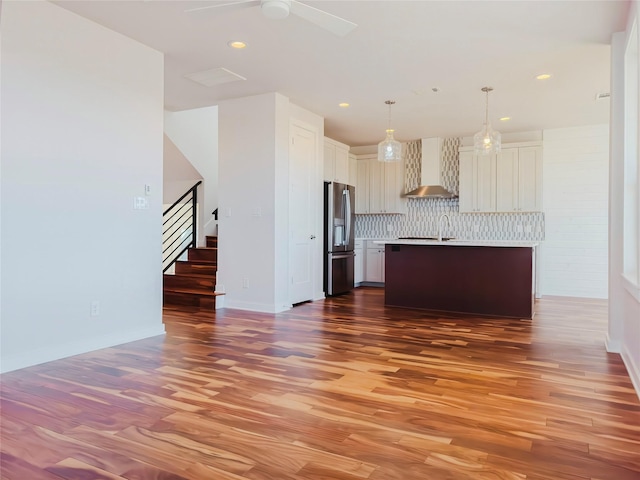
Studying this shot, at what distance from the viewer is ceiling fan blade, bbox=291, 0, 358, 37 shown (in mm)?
2889

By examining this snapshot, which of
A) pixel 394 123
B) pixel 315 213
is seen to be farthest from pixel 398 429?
pixel 394 123

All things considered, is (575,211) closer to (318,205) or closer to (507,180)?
(507,180)

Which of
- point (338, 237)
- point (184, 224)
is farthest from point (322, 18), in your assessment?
point (184, 224)

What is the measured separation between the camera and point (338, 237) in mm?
6930

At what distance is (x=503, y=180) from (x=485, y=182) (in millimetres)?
280

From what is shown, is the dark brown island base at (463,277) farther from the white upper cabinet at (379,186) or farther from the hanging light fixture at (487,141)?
the white upper cabinet at (379,186)

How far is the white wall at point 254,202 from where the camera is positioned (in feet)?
18.1

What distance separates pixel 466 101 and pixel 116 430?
17.3 feet

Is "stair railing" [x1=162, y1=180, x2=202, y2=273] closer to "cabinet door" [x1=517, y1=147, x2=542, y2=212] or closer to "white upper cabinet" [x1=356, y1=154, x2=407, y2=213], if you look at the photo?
"white upper cabinet" [x1=356, y1=154, x2=407, y2=213]

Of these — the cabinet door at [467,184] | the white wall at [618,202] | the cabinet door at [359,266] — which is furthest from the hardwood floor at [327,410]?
the cabinet door at [359,266]

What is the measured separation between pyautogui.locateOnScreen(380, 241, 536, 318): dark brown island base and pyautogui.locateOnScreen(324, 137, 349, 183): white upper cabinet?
1.94 metres

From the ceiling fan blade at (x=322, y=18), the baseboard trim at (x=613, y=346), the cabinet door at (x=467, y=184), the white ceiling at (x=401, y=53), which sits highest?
the white ceiling at (x=401, y=53)

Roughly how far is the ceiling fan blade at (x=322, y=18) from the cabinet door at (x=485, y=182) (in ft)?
16.3

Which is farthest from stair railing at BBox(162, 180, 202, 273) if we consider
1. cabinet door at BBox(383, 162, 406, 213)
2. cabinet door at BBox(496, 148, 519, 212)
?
cabinet door at BBox(496, 148, 519, 212)
